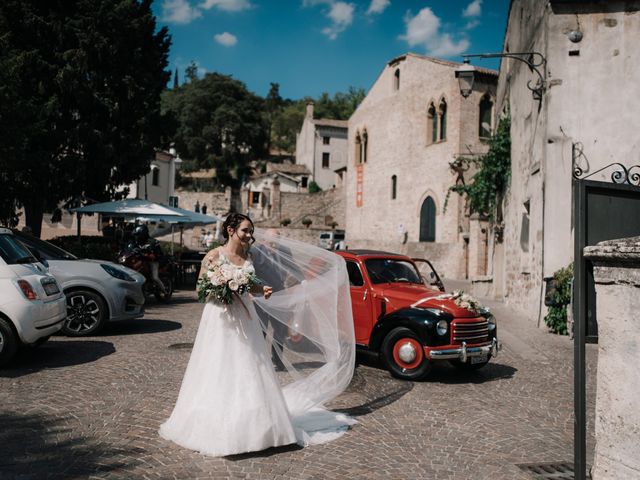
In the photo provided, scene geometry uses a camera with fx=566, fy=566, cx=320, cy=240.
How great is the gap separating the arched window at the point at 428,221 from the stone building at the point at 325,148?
32.3 meters

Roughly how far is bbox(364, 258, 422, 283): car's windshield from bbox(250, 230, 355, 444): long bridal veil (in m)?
2.31

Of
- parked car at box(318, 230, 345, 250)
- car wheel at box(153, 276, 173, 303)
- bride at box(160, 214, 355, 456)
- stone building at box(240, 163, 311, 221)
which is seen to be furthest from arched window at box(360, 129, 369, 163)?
bride at box(160, 214, 355, 456)

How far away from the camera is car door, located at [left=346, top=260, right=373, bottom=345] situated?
26.7 feet

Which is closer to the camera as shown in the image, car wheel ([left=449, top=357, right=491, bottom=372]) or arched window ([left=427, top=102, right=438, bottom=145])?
car wheel ([left=449, top=357, right=491, bottom=372])

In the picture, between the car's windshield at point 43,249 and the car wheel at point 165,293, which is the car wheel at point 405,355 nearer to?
the car's windshield at point 43,249

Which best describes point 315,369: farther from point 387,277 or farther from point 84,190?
point 84,190

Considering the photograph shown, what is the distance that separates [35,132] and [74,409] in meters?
10.1

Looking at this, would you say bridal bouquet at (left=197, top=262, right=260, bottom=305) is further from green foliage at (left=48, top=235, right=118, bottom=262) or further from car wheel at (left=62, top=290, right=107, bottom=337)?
green foliage at (left=48, top=235, right=118, bottom=262)

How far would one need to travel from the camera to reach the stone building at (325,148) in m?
67.8

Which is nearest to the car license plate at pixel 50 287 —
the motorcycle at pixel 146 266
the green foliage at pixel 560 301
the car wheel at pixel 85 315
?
the car wheel at pixel 85 315

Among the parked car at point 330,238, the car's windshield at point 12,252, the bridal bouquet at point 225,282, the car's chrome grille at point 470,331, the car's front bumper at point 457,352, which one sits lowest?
the car's front bumper at point 457,352

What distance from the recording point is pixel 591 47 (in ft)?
41.9

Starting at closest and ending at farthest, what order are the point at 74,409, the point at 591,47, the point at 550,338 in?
1. the point at 74,409
2. the point at 550,338
3. the point at 591,47

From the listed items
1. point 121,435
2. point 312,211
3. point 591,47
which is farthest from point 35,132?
point 312,211
